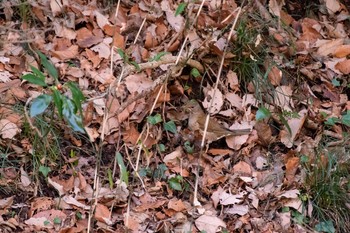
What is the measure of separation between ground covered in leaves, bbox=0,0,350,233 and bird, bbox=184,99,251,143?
0.05 ft

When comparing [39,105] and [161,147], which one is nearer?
[39,105]

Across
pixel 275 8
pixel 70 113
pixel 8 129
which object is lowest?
pixel 8 129

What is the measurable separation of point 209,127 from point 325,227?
727 millimetres

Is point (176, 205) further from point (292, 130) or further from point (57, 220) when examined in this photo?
point (292, 130)

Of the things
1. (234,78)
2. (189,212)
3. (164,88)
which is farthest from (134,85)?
(189,212)

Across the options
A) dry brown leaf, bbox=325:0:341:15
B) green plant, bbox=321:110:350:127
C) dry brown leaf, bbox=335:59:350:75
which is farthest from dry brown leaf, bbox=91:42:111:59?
dry brown leaf, bbox=325:0:341:15

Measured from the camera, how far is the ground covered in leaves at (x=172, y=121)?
2607 mm

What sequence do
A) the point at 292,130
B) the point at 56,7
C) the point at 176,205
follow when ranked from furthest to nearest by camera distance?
the point at 56,7, the point at 292,130, the point at 176,205

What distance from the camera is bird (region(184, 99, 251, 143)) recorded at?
2875mm

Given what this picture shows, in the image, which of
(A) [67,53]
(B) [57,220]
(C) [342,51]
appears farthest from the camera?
(C) [342,51]

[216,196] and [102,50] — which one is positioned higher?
[102,50]

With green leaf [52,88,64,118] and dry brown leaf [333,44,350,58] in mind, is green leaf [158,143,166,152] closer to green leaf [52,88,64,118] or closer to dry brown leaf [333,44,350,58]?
green leaf [52,88,64,118]

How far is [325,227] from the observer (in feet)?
8.79

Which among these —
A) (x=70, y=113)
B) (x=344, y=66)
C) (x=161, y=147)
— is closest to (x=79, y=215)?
(x=161, y=147)
